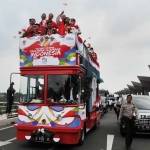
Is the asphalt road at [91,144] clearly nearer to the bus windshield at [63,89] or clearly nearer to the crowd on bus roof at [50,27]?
the bus windshield at [63,89]

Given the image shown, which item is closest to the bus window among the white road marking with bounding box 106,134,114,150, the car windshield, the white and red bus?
the white and red bus

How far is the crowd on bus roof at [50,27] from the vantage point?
659 inches

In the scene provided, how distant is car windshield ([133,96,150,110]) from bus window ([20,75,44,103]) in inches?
298

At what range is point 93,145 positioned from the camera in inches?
691

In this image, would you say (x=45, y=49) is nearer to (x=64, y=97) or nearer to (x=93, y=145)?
(x=64, y=97)

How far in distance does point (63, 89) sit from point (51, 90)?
0.36 meters

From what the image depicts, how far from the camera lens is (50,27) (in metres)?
17.0

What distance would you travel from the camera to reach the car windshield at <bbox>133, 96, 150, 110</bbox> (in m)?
22.9

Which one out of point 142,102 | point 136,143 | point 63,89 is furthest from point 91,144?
point 142,102

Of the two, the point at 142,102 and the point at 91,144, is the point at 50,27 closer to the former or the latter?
the point at 91,144

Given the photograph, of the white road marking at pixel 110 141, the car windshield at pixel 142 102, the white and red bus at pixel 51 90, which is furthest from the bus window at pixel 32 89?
the car windshield at pixel 142 102

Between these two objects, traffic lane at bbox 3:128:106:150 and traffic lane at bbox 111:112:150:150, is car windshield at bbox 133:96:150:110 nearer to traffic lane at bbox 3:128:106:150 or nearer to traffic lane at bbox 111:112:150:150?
traffic lane at bbox 111:112:150:150

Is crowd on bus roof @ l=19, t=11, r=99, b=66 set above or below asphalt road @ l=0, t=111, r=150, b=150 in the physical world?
above

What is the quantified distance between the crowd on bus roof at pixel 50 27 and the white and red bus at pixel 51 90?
1.38ft
